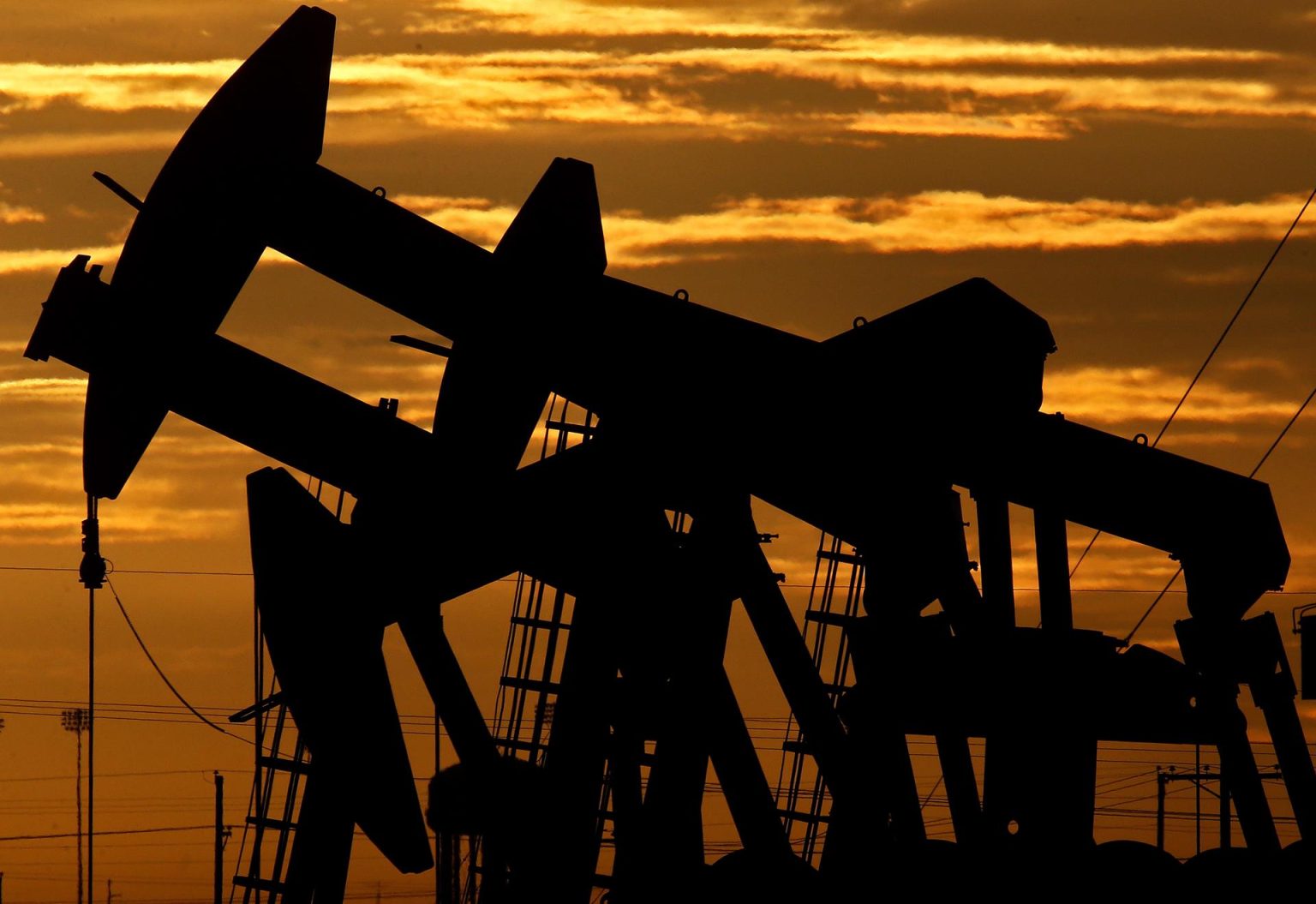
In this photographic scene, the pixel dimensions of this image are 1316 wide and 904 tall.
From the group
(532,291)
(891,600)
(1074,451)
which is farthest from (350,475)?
(1074,451)

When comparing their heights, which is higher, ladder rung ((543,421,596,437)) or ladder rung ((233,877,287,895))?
ladder rung ((543,421,596,437))

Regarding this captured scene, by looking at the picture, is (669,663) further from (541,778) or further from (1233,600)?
(1233,600)

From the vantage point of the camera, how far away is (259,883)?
41.0 feet

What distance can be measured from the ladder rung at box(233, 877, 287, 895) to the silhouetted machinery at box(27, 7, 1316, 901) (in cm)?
111

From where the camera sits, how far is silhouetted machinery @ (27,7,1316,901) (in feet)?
33.3

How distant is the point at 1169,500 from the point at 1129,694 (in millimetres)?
1153

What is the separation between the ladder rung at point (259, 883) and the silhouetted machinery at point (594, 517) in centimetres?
111

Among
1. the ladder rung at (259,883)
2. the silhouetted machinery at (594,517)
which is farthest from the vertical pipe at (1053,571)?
the ladder rung at (259,883)

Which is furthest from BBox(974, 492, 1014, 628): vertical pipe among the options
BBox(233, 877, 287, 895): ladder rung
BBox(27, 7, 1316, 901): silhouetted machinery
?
BBox(233, 877, 287, 895): ladder rung

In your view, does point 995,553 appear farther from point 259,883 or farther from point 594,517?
point 259,883

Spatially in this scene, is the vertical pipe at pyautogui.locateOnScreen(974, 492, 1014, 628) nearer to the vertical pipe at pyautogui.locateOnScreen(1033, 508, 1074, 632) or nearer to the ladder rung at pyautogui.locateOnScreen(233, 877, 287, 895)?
the vertical pipe at pyautogui.locateOnScreen(1033, 508, 1074, 632)

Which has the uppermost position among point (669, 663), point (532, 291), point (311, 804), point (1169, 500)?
point (532, 291)

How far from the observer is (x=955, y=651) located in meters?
11.3

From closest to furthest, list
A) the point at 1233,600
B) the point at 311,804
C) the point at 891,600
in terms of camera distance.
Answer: the point at 311,804 → the point at 891,600 → the point at 1233,600
